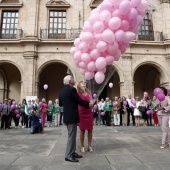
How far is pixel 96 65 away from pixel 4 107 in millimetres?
7705

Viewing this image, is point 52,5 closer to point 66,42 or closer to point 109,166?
point 66,42

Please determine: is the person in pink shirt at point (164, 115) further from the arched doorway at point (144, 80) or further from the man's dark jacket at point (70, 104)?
the arched doorway at point (144, 80)

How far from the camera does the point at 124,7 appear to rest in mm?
5055

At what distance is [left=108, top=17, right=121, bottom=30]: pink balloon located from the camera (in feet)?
16.8

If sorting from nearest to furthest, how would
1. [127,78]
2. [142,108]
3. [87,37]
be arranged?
[87,37], [142,108], [127,78]

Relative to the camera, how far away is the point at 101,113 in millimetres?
12508

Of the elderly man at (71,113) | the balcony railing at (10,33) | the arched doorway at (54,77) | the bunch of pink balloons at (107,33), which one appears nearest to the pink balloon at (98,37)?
the bunch of pink balloons at (107,33)

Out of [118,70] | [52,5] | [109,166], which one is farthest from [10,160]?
[52,5]

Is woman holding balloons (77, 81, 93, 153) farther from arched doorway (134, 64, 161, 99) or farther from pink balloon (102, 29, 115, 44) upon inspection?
arched doorway (134, 64, 161, 99)

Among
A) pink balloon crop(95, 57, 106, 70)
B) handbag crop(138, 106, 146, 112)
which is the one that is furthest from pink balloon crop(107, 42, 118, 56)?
handbag crop(138, 106, 146, 112)

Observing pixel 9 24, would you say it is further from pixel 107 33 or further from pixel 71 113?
pixel 71 113

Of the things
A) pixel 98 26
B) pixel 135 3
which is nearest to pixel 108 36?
pixel 98 26

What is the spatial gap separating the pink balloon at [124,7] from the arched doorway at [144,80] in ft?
48.9

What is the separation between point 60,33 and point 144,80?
9.03 m
